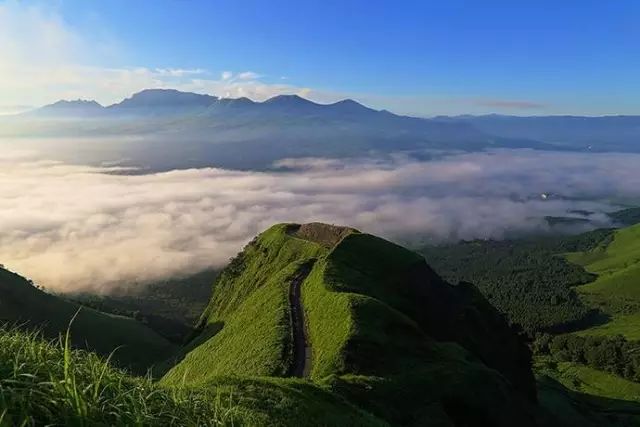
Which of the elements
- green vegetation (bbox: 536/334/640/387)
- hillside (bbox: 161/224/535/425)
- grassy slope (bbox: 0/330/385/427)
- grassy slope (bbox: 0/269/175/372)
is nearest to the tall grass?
grassy slope (bbox: 0/330/385/427)

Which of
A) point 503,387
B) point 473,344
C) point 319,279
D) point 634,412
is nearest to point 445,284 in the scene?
point 473,344

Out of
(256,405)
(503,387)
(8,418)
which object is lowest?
(503,387)

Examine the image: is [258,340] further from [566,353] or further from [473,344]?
[566,353]

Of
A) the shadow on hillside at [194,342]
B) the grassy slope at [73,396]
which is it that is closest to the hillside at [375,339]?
the shadow on hillside at [194,342]

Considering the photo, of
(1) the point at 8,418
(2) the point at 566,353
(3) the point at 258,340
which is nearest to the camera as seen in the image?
(1) the point at 8,418

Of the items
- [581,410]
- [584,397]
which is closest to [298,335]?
[581,410]

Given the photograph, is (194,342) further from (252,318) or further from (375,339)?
(375,339)
